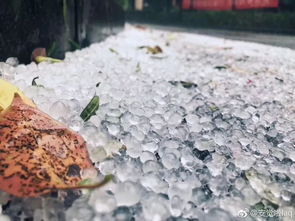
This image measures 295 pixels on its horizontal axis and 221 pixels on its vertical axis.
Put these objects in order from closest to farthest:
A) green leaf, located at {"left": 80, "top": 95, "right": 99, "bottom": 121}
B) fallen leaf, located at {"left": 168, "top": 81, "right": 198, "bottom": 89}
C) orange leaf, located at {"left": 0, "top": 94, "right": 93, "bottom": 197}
Result: orange leaf, located at {"left": 0, "top": 94, "right": 93, "bottom": 197} < green leaf, located at {"left": 80, "top": 95, "right": 99, "bottom": 121} < fallen leaf, located at {"left": 168, "top": 81, "right": 198, "bottom": 89}

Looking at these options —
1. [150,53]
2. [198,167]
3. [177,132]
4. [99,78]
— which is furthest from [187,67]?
[198,167]

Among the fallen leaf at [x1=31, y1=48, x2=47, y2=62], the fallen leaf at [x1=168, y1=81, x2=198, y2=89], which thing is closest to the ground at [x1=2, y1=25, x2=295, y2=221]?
the fallen leaf at [x1=168, y1=81, x2=198, y2=89]

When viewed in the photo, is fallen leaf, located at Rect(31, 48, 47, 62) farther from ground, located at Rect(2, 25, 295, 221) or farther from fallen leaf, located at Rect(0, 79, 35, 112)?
fallen leaf, located at Rect(0, 79, 35, 112)

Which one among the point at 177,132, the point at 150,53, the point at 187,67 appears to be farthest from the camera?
the point at 150,53

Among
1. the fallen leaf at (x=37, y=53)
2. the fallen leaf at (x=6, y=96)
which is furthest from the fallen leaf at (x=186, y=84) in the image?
the fallen leaf at (x=6, y=96)

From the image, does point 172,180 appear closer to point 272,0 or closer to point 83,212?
point 83,212

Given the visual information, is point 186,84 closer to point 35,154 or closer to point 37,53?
point 37,53

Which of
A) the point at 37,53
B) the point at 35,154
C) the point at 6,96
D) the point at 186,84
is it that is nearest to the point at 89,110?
the point at 6,96
